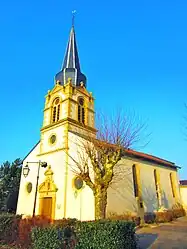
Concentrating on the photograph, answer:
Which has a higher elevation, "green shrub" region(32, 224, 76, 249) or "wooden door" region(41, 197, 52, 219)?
"wooden door" region(41, 197, 52, 219)

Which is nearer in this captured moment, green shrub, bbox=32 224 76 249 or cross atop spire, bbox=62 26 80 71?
green shrub, bbox=32 224 76 249

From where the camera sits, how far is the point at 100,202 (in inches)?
368

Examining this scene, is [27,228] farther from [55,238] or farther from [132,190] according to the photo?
[132,190]

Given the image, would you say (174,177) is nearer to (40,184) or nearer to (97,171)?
(40,184)

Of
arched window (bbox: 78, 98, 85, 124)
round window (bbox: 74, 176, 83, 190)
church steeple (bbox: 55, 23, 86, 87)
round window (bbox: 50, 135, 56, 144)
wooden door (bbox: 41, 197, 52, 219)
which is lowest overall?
wooden door (bbox: 41, 197, 52, 219)

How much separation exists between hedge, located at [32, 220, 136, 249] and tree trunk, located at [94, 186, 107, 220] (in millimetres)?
1735

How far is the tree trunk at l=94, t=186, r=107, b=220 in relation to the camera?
906 centimetres

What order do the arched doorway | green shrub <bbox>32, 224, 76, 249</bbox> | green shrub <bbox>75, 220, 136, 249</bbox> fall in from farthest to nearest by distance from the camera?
the arched doorway < green shrub <bbox>32, 224, 76, 249</bbox> < green shrub <bbox>75, 220, 136, 249</bbox>

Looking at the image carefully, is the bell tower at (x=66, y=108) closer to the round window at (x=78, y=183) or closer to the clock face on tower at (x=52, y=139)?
the clock face on tower at (x=52, y=139)

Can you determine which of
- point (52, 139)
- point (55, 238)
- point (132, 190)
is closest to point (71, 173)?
point (52, 139)

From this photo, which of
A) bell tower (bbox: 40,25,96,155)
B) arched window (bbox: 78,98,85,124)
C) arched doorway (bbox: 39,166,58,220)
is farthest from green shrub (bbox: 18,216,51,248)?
arched window (bbox: 78,98,85,124)

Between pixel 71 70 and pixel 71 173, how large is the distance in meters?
13.1

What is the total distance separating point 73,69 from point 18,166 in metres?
15.9

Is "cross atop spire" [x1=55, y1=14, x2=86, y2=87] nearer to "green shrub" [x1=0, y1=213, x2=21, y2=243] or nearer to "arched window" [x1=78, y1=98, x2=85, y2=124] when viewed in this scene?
"arched window" [x1=78, y1=98, x2=85, y2=124]
